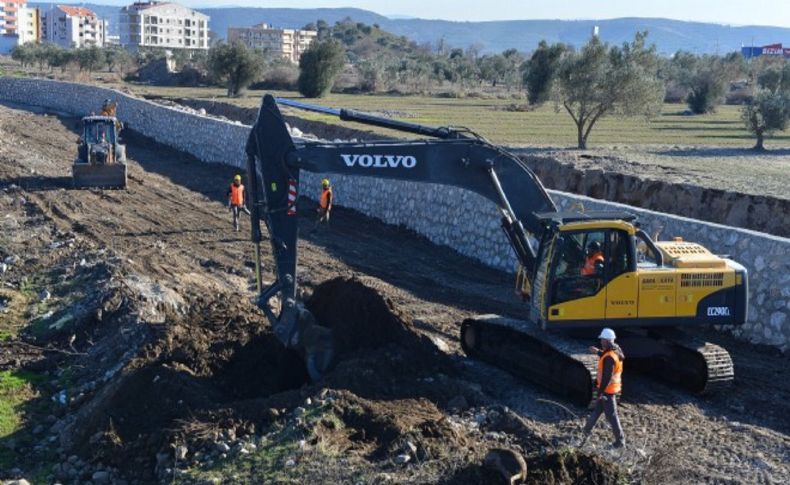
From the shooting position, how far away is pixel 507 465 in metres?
9.40

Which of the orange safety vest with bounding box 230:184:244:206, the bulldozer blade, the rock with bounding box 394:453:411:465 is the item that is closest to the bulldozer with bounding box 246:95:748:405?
the rock with bounding box 394:453:411:465

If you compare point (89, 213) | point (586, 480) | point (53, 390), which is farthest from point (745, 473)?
point (89, 213)

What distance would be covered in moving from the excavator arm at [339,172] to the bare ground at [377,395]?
1.04 metres

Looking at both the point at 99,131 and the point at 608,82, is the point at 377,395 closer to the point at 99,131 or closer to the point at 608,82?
the point at 99,131

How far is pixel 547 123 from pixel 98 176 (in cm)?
2795

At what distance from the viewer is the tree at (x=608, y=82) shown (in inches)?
1535

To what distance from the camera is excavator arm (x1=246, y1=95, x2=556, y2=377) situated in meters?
13.0

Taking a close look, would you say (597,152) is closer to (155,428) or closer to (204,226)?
(204,226)

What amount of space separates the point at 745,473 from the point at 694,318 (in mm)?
2931

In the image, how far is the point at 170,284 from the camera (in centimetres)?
1848

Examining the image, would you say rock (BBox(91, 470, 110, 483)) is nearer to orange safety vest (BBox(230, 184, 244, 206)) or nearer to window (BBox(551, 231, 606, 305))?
window (BBox(551, 231, 606, 305))

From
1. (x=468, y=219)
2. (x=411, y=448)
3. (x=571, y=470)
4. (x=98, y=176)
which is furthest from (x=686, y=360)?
(x=98, y=176)

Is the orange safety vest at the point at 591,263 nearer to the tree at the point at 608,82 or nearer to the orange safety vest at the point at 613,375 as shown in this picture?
the orange safety vest at the point at 613,375

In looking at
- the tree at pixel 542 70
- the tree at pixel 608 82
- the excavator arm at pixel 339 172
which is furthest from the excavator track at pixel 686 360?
the tree at pixel 542 70
